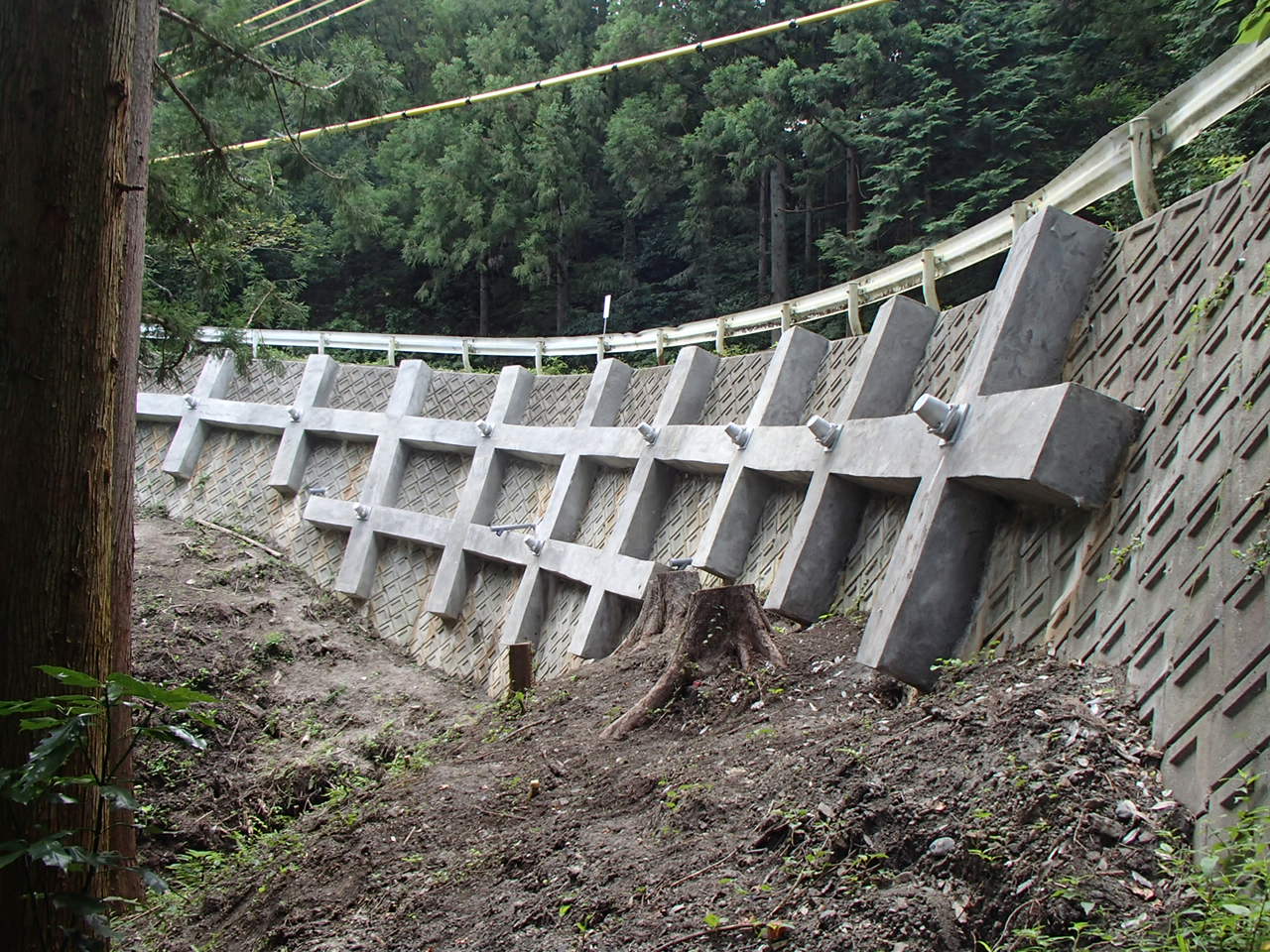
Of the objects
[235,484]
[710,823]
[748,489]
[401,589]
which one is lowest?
[401,589]

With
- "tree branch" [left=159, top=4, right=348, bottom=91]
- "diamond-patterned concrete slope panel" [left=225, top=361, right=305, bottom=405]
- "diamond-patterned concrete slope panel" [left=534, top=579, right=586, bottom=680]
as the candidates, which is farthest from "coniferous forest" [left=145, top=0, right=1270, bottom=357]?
"diamond-patterned concrete slope panel" [left=534, top=579, right=586, bottom=680]

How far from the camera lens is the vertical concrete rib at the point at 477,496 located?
37.3ft

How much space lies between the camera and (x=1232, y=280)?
154 inches

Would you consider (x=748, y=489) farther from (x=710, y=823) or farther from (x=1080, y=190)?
(x=710, y=823)

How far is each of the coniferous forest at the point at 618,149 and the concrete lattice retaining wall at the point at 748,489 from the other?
241cm

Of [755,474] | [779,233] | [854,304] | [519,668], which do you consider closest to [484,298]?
[779,233]

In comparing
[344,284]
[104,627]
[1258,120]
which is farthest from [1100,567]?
[344,284]

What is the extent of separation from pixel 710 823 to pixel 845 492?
2.97 meters

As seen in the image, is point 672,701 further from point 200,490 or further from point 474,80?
point 474,80

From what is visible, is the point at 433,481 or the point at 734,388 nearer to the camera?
the point at 734,388

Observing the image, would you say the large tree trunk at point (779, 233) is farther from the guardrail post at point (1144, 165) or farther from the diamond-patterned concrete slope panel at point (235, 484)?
the guardrail post at point (1144, 165)

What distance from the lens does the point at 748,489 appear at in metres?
7.63

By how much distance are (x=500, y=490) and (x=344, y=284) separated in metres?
18.8

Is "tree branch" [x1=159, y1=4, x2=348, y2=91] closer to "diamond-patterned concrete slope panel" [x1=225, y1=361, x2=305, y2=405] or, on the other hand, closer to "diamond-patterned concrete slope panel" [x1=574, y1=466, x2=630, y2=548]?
"diamond-patterned concrete slope panel" [x1=574, y1=466, x2=630, y2=548]
